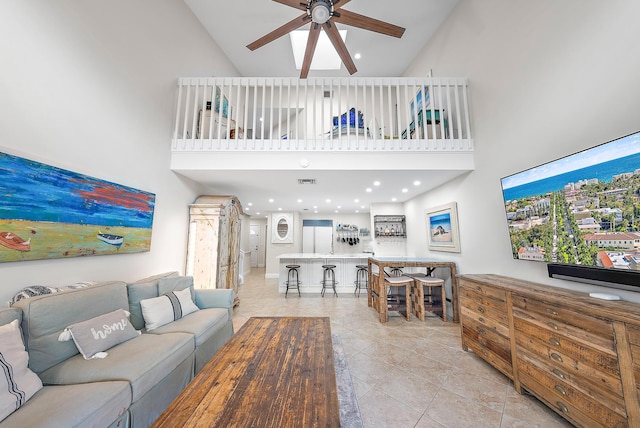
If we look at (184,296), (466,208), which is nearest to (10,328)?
(184,296)

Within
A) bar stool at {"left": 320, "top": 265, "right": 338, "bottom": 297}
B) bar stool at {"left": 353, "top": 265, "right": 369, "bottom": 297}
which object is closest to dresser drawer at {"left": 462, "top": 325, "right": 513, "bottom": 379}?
bar stool at {"left": 353, "top": 265, "right": 369, "bottom": 297}

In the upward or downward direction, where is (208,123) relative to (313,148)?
upward

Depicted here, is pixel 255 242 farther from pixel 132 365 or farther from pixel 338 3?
pixel 338 3

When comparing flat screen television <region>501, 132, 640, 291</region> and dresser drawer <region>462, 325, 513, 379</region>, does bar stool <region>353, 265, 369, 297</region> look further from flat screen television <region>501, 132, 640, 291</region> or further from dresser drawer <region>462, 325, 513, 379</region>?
flat screen television <region>501, 132, 640, 291</region>

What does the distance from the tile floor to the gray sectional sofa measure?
1540mm

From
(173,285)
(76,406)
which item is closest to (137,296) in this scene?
(173,285)

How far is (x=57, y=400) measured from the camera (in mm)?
1216

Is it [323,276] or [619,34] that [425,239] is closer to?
[323,276]

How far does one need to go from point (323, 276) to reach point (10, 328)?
16.5 ft

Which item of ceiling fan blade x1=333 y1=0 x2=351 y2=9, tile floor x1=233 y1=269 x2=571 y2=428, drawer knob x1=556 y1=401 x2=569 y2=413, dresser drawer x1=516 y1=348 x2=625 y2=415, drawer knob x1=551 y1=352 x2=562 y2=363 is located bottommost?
tile floor x1=233 y1=269 x2=571 y2=428

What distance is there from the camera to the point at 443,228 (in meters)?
4.25

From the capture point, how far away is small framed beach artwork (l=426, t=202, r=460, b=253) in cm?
387

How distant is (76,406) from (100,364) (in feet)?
1.40

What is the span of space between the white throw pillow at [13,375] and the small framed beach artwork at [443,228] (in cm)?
461
